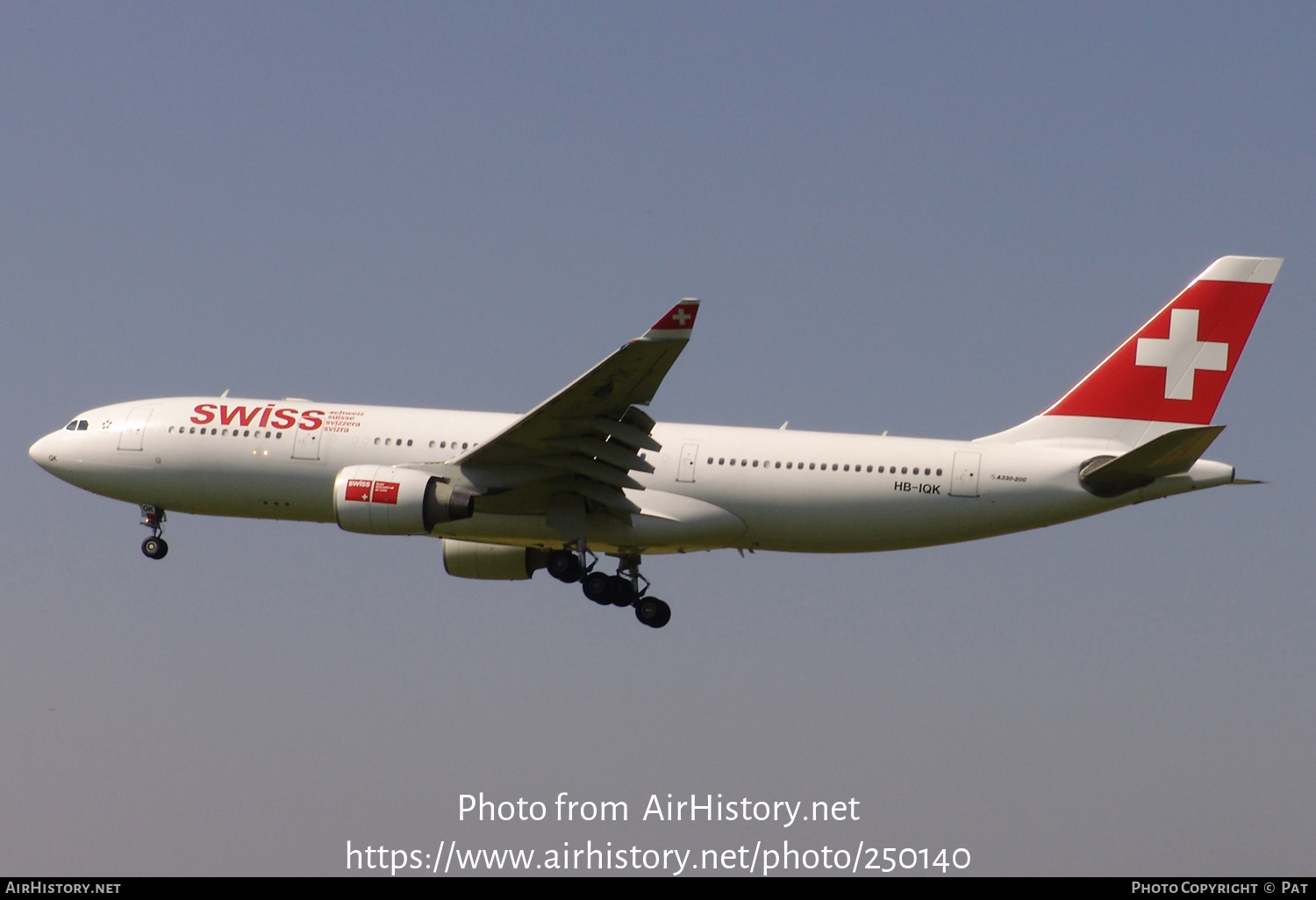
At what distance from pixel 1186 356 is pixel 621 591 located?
15.1 m

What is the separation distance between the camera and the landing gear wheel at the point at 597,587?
3816 cm

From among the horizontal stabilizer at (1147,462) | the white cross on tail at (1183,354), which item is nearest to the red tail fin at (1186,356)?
the white cross on tail at (1183,354)

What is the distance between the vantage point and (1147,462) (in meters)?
34.1

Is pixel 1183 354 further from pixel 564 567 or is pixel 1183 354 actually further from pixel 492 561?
pixel 492 561

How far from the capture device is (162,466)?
3878cm

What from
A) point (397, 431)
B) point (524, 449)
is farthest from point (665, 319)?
point (397, 431)

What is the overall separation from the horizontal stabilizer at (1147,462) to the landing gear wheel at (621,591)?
11.3 meters

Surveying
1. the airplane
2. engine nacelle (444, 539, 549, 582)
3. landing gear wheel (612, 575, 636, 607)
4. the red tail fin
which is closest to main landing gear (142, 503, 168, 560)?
the airplane

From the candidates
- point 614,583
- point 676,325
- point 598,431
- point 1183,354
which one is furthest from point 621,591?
point 1183,354

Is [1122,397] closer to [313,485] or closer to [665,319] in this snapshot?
[665,319]

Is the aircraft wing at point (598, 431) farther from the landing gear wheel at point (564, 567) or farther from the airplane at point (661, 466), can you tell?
the landing gear wheel at point (564, 567)

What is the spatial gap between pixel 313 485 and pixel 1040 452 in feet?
57.3

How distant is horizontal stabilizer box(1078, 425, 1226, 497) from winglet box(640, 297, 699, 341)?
10.5 meters

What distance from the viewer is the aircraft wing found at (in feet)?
102
